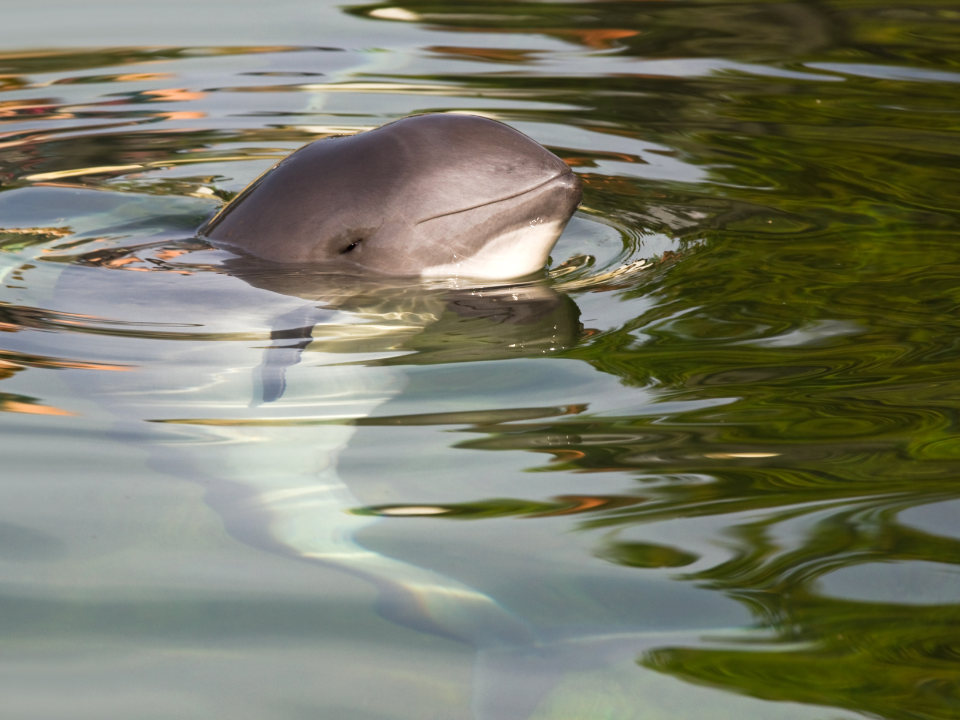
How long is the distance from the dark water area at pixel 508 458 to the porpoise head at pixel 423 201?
122mm

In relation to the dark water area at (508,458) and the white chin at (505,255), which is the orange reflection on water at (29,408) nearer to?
the dark water area at (508,458)

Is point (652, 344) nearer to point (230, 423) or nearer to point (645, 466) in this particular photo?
point (645, 466)

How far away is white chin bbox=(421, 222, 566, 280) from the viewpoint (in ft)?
11.5

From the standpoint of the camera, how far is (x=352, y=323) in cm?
318

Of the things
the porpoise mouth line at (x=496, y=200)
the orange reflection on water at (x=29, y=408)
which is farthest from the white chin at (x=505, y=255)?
the orange reflection on water at (x=29, y=408)

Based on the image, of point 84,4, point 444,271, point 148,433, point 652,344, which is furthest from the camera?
point 84,4

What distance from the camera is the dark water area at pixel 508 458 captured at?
5.82 ft

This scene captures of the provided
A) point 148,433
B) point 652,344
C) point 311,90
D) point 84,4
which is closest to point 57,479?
point 148,433

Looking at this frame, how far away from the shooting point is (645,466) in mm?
2348

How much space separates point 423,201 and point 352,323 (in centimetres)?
49

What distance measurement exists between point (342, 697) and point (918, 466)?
1.30 metres

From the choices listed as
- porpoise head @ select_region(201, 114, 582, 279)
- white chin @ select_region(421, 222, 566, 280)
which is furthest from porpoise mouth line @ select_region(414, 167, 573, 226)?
white chin @ select_region(421, 222, 566, 280)

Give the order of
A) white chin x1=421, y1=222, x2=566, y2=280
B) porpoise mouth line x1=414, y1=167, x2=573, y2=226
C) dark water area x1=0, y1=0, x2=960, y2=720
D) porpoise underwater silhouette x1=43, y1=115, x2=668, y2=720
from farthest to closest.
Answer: white chin x1=421, y1=222, x2=566, y2=280, porpoise mouth line x1=414, y1=167, x2=573, y2=226, porpoise underwater silhouette x1=43, y1=115, x2=668, y2=720, dark water area x1=0, y1=0, x2=960, y2=720

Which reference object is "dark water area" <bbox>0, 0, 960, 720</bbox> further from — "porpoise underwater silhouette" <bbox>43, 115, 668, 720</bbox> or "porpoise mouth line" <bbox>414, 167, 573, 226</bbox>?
"porpoise mouth line" <bbox>414, 167, 573, 226</bbox>
